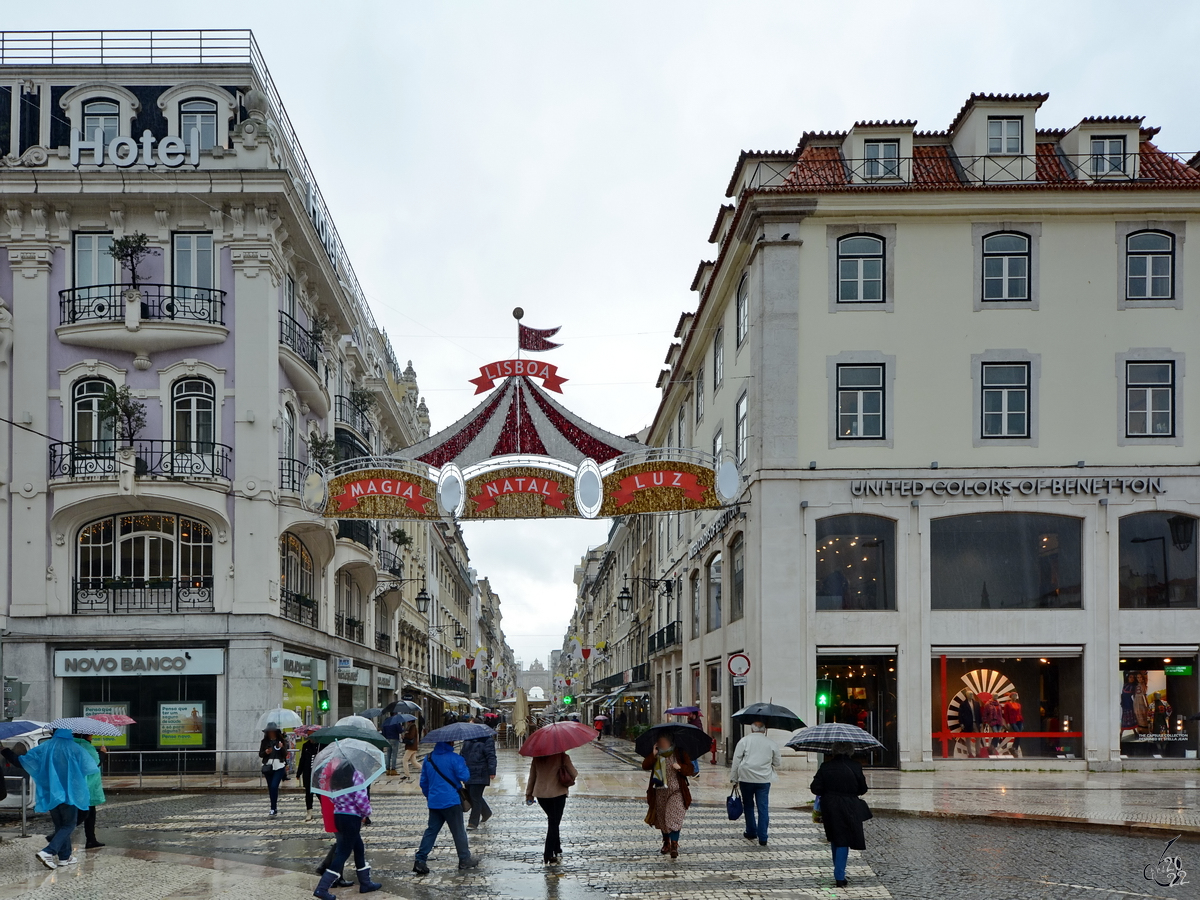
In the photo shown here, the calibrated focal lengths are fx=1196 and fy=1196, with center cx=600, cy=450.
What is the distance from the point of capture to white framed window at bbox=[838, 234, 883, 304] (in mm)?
28422

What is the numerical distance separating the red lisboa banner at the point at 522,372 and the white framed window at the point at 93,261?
39.2 ft

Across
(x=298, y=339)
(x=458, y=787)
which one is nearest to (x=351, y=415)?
(x=298, y=339)

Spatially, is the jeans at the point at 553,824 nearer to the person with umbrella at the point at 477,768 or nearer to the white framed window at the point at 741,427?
the person with umbrella at the point at 477,768

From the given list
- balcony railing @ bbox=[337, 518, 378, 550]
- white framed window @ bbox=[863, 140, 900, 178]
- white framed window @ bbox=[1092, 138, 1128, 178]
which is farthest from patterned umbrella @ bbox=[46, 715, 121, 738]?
white framed window @ bbox=[1092, 138, 1128, 178]

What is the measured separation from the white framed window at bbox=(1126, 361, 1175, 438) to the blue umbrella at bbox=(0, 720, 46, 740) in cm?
2349

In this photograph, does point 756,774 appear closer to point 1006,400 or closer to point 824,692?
point 824,692

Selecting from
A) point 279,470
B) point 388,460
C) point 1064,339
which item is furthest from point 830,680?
point 279,470

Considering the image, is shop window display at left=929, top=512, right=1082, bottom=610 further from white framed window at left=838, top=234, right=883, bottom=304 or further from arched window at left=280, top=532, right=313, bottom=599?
arched window at left=280, top=532, right=313, bottom=599

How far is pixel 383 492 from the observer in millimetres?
23047

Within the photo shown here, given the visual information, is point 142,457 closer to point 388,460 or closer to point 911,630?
point 388,460

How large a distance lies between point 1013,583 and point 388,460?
14650 mm

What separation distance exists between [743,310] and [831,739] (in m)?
20.0

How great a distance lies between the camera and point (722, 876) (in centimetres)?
1233

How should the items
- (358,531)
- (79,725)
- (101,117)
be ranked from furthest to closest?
(358,531) < (101,117) < (79,725)
